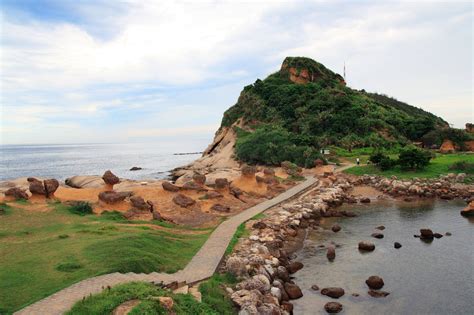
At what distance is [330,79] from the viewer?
9756 centimetres

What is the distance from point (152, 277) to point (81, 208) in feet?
43.5

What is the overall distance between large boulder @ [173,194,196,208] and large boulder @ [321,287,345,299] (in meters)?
13.8

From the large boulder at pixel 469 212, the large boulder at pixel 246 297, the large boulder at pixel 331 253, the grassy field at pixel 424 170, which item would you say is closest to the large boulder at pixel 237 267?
the large boulder at pixel 246 297

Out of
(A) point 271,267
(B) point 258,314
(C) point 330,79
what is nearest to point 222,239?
(A) point 271,267

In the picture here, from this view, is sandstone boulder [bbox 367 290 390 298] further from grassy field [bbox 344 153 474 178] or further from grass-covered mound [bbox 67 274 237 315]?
grassy field [bbox 344 153 474 178]

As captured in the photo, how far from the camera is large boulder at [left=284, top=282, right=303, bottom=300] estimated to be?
55.2ft

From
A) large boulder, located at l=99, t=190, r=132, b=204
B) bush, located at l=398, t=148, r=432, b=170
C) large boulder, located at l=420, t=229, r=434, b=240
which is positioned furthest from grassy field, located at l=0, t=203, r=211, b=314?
bush, located at l=398, t=148, r=432, b=170

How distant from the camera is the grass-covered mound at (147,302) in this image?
1065cm

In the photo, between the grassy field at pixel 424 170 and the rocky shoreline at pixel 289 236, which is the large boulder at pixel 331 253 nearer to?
the rocky shoreline at pixel 289 236

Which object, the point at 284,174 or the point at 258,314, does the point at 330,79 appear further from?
the point at 258,314

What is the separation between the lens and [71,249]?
1675cm

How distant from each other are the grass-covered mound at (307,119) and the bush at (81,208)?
35.6 meters

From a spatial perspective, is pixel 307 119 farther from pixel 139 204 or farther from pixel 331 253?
pixel 331 253

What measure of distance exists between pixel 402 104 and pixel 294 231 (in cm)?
11113
